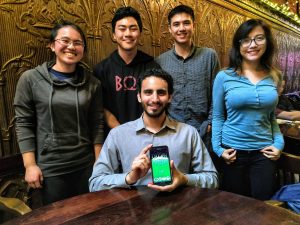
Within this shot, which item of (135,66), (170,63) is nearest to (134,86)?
(135,66)

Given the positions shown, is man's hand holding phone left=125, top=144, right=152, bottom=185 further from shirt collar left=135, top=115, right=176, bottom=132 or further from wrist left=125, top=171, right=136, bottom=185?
shirt collar left=135, top=115, right=176, bottom=132

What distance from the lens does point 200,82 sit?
2.09 metres

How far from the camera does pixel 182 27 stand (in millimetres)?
2084

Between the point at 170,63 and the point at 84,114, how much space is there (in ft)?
2.55

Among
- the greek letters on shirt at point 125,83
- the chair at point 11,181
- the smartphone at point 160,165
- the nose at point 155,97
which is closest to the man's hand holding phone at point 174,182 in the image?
the smartphone at point 160,165

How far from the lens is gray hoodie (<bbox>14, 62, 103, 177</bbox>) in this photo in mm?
1684

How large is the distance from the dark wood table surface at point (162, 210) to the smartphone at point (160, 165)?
9 centimetres

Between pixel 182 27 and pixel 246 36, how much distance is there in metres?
0.49

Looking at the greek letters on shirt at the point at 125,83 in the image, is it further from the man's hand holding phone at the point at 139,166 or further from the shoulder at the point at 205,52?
the man's hand holding phone at the point at 139,166

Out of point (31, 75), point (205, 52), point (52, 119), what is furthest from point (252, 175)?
point (31, 75)

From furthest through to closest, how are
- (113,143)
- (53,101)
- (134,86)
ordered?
(134,86), (53,101), (113,143)

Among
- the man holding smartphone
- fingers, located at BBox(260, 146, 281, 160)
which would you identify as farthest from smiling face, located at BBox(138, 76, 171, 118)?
fingers, located at BBox(260, 146, 281, 160)

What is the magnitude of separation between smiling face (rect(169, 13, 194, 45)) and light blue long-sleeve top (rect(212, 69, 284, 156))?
1.47 ft

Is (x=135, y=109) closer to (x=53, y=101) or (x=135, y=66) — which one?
(x=135, y=66)
